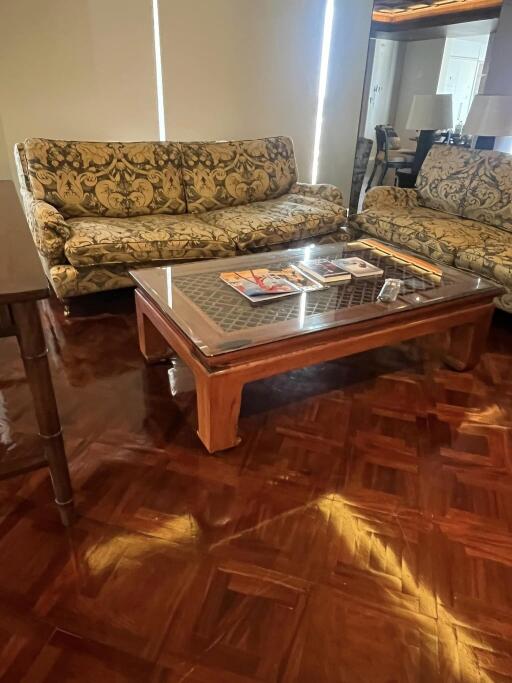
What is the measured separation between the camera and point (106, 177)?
2.69m

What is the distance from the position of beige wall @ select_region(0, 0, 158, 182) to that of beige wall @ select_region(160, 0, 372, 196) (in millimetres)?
198

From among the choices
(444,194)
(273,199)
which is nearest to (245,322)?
(273,199)

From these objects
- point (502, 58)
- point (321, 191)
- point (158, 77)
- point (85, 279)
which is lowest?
point (85, 279)

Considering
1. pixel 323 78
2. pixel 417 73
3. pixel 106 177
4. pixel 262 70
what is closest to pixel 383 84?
pixel 417 73

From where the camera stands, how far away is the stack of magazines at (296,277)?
177cm

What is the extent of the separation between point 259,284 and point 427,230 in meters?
1.40

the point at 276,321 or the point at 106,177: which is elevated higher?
the point at 106,177

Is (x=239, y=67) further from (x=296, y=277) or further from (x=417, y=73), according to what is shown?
(x=296, y=277)

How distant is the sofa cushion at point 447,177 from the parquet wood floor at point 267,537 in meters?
1.56

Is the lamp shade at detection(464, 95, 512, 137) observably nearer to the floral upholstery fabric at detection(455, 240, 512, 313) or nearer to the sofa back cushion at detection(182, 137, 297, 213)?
the floral upholstery fabric at detection(455, 240, 512, 313)

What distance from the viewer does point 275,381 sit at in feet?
6.53

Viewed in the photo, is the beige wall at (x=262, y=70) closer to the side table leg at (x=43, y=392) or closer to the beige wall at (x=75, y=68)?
the beige wall at (x=75, y=68)

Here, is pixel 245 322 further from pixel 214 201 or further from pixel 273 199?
pixel 273 199

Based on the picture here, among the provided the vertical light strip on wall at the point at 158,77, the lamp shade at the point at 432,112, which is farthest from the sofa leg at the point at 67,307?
the lamp shade at the point at 432,112
